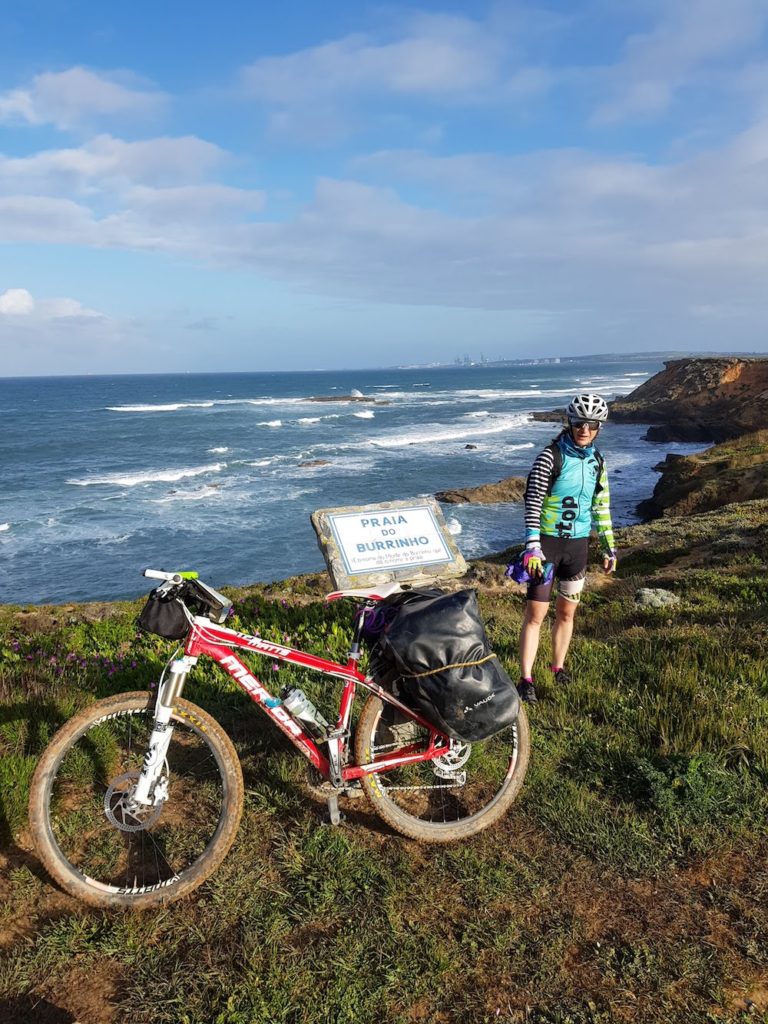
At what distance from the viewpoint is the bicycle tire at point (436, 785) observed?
3709 mm

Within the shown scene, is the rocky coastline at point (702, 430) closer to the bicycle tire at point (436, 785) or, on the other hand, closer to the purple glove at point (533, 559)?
the purple glove at point (533, 559)

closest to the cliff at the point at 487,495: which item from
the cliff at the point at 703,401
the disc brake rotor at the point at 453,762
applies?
the cliff at the point at 703,401

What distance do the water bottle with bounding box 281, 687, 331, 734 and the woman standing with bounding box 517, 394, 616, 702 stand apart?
211 cm

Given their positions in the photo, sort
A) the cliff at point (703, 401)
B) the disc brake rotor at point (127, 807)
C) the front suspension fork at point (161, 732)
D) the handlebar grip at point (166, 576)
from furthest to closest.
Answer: the cliff at point (703, 401) < the disc brake rotor at point (127, 807) < the front suspension fork at point (161, 732) < the handlebar grip at point (166, 576)

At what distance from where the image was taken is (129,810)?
11.2ft

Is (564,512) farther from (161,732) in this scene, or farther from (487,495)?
(487,495)

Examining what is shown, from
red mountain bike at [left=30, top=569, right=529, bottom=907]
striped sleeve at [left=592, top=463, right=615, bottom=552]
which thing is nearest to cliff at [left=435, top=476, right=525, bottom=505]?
striped sleeve at [left=592, top=463, right=615, bottom=552]

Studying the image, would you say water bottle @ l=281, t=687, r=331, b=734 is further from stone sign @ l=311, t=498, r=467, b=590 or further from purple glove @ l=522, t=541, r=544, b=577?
purple glove @ l=522, t=541, r=544, b=577

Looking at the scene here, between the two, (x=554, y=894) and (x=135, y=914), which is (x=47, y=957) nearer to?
(x=135, y=914)

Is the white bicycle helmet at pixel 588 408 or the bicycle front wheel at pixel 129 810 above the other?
the white bicycle helmet at pixel 588 408

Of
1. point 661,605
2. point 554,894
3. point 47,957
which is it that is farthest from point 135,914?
→ point 661,605

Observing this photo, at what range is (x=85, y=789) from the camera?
415cm

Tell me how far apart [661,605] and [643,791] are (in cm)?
473

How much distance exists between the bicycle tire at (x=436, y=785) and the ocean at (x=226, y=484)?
19.8 metres
